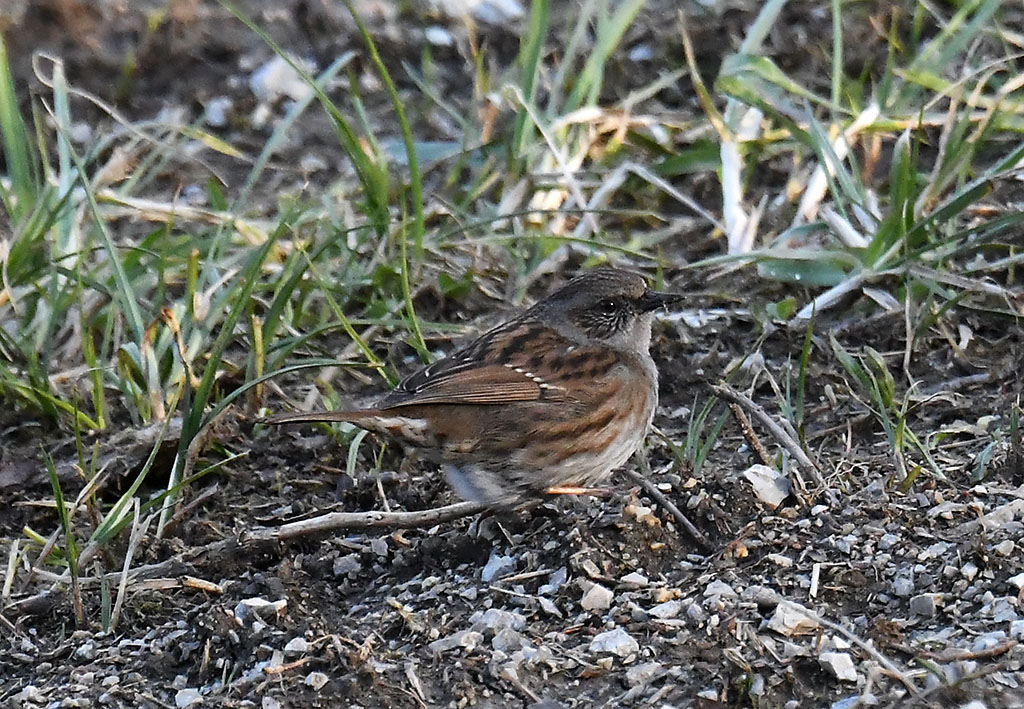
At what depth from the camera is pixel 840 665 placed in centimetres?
355

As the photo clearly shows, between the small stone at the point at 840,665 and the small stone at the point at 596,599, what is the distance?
0.64 metres

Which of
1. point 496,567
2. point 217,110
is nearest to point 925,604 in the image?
point 496,567

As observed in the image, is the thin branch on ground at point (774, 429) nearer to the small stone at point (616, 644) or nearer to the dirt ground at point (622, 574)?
the dirt ground at point (622, 574)

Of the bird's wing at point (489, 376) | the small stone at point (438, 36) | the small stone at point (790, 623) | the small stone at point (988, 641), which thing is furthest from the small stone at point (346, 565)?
the small stone at point (438, 36)

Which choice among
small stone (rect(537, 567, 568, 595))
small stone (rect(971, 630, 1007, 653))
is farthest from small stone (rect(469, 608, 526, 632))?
small stone (rect(971, 630, 1007, 653))

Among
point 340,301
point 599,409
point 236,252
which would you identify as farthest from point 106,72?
point 599,409

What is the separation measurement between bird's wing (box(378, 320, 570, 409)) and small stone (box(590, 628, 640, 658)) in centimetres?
112

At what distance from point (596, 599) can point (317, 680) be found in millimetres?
759

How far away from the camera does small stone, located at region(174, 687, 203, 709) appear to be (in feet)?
12.4

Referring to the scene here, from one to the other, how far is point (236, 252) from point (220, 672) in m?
2.53

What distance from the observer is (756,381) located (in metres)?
5.19

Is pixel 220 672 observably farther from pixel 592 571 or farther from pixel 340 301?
pixel 340 301

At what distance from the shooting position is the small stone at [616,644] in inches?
149

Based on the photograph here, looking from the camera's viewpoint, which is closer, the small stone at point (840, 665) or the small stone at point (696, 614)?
the small stone at point (840, 665)
